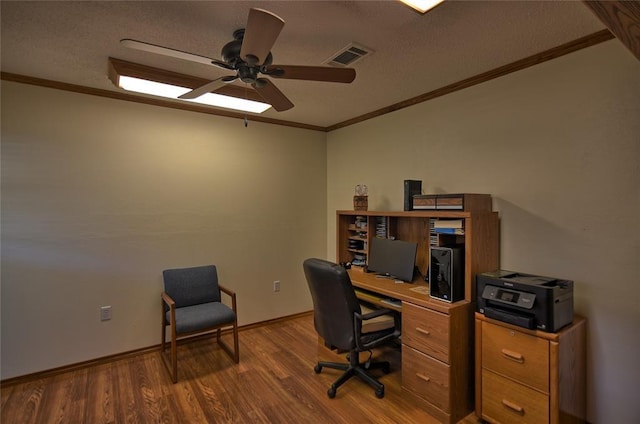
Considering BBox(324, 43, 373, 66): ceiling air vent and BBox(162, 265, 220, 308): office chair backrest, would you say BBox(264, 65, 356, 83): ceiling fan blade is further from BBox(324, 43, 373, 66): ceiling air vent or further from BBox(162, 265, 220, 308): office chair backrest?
BBox(162, 265, 220, 308): office chair backrest

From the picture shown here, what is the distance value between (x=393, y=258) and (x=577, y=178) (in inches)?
58.9

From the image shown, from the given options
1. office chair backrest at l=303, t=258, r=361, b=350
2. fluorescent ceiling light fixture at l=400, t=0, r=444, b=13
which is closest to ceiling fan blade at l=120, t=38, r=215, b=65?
fluorescent ceiling light fixture at l=400, t=0, r=444, b=13

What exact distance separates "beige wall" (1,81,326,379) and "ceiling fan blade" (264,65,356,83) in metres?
1.92

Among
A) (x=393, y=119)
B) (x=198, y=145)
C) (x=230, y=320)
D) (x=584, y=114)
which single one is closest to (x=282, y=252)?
(x=230, y=320)

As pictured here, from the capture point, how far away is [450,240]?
2598mm

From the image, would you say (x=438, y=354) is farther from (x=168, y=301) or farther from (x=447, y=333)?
(x=168, y=301)

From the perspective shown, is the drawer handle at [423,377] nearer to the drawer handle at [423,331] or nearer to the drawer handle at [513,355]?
the drawer handle at [423,331]

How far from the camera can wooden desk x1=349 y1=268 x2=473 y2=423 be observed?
2.16 metres

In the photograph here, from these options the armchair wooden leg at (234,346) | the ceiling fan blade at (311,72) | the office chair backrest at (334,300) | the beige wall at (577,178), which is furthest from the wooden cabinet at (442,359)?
the ceiling fan blade at (311,72)

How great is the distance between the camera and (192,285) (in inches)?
126

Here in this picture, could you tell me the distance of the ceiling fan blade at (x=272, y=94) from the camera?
1.94 meters

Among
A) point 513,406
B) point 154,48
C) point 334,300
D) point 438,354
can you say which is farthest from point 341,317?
point 154,48

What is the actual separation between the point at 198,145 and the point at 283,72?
1.94 meters

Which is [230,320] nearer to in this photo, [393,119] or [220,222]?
[220,222]
